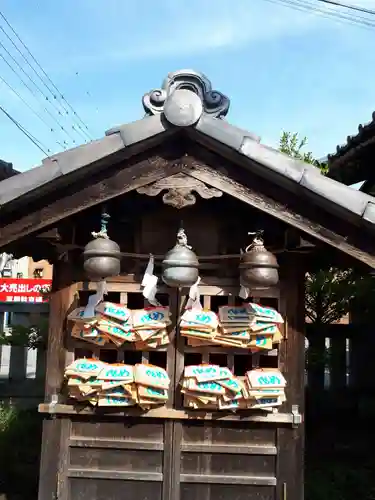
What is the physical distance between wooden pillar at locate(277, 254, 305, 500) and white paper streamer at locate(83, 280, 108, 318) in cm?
163

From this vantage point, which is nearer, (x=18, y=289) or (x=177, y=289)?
(x=177, y=289)

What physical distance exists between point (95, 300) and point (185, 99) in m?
1.90

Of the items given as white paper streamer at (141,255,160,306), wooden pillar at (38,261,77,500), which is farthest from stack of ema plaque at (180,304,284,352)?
wooden pillar at (38,261,77,500)

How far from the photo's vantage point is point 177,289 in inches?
184

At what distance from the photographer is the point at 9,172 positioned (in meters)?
5.04

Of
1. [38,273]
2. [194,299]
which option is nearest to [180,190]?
[194,299]

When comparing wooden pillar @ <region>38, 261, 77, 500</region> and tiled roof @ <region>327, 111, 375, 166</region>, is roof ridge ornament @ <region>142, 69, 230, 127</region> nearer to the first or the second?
wooden pillar @ <region>38, 261, 77, 500</region>

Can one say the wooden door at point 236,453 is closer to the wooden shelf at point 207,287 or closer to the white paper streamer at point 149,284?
the wooden shelf at point 207,287

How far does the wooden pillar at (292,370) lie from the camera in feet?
14.9

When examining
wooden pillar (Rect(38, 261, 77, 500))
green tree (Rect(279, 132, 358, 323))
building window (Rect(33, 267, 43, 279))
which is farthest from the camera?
building window (Rect(33, 267, 43, 279))

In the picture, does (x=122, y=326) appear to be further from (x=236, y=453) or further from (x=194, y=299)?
(x=236, y=453)

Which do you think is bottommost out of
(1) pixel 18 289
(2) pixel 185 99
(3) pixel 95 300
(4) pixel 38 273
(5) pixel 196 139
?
(3) pixel 95 300

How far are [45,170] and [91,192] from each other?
1.34ft

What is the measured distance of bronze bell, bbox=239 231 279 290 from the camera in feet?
13.2
